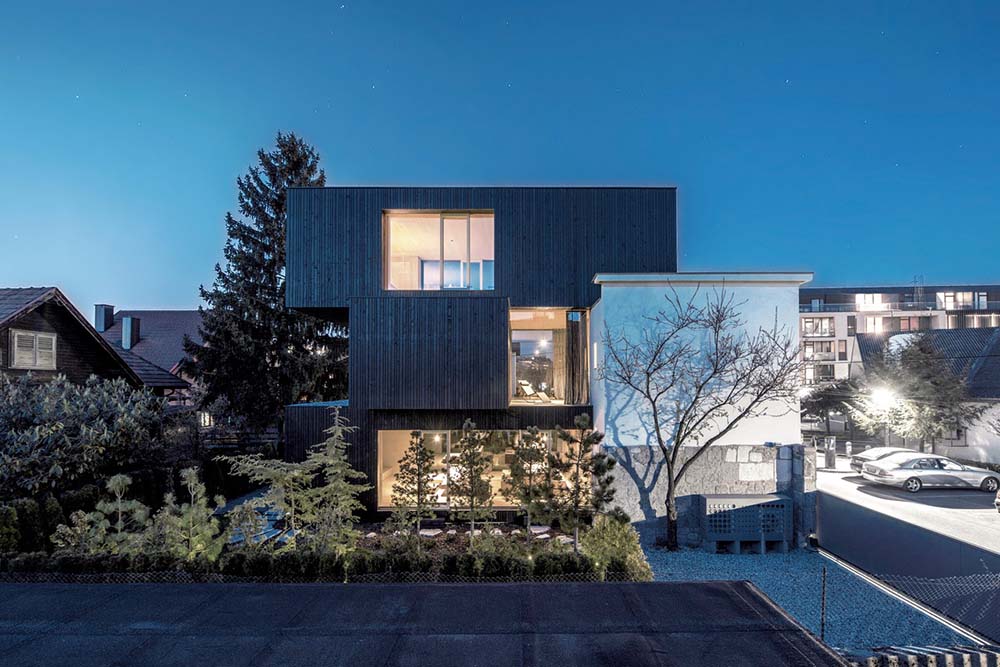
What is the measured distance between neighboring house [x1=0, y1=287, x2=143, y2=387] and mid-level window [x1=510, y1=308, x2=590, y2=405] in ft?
45.1

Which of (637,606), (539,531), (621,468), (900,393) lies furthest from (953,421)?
(637,606)

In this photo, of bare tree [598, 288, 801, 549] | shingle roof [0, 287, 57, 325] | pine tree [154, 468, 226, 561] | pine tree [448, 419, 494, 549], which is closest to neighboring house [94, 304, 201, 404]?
shingle roof [0, 287, 57, 325]

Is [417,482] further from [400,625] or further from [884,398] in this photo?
[884,398]

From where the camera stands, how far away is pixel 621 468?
9.47 m

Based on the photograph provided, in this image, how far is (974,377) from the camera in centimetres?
1916

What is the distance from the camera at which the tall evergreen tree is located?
16.5 m

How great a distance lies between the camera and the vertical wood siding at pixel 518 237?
448 inches

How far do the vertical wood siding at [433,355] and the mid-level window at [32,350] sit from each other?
11.1 metres

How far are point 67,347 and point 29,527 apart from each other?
8985 mm

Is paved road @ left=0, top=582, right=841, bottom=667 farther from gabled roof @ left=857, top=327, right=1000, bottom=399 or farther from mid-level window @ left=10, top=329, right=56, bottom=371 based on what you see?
gabled roof @ left=857, top=327, right=1000, bottom=399

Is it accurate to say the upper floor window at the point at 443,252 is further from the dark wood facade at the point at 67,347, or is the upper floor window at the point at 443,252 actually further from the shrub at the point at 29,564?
the dark wood facade at the point at 67,347

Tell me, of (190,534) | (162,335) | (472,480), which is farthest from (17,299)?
(162,335)

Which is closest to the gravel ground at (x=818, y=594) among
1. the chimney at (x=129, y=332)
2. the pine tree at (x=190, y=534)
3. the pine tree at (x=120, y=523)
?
the pine tree at (x=190, y=534)

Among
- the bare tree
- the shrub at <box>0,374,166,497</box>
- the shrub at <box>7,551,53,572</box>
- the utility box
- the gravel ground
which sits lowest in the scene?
the gravel ground
